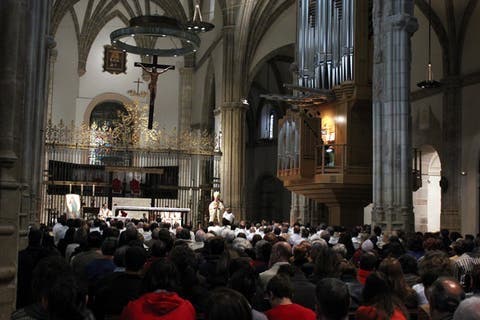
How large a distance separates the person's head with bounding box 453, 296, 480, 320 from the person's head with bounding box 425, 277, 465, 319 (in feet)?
1.71

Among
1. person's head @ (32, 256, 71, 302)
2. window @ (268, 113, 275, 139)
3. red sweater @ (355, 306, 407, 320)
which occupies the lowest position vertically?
red sweater @ (355, 306, 407, 320)

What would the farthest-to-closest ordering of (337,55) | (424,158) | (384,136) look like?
(424,158), (337,55), (384,136)

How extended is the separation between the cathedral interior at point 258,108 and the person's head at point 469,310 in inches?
134

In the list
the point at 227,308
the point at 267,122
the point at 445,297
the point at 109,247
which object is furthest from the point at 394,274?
the point at 267,122

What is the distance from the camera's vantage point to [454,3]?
22.1m

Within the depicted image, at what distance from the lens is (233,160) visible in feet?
89.6

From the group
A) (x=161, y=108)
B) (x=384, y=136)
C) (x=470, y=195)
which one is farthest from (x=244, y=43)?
(x=384, y=136)

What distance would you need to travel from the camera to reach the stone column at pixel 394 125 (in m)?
14.2

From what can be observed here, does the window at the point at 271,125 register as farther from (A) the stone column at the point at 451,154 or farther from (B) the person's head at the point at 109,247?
(B) the person's head at the point at 109,247

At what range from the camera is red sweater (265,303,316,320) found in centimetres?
406

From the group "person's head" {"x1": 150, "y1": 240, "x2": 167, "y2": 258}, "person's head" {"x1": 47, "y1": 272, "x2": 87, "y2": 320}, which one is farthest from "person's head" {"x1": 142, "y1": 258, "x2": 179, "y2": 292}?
"person's head" {"x1": 150, "y1": 240, "x2": 167, "y2": 258}

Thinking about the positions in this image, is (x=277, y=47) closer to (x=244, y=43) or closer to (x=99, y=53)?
(x=244, y=43)

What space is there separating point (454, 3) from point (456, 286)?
799 inches

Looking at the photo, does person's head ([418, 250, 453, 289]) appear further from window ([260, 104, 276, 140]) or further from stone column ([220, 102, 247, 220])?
window ([260, 104, 276, 140])
